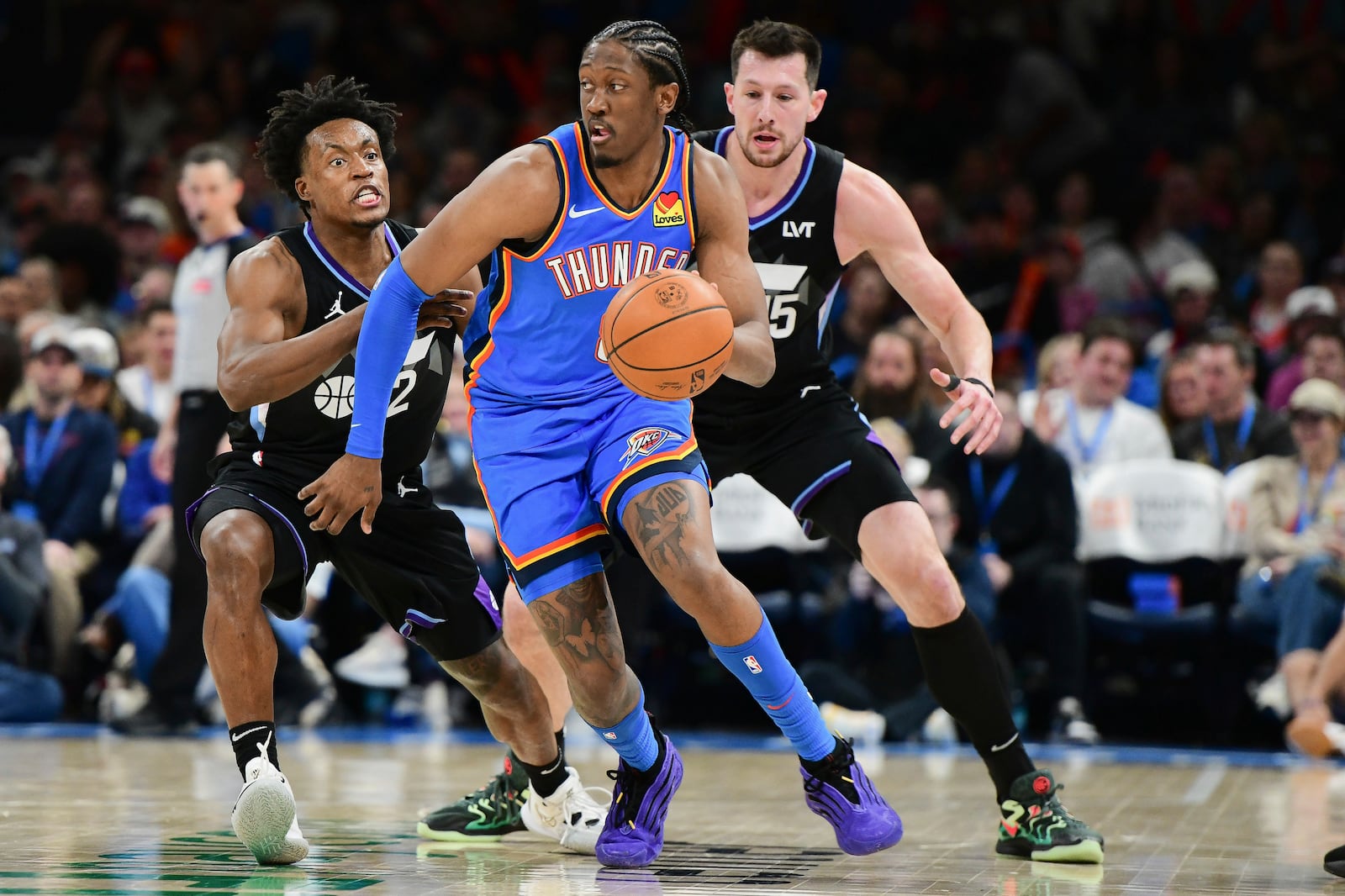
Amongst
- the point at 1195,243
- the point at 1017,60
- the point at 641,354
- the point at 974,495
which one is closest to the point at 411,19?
the point at 1017,60

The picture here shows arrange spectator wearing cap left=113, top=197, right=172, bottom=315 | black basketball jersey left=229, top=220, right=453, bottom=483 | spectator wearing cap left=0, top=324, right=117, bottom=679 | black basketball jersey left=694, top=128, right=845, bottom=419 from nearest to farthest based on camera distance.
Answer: black basketball jersey left=229, top=220, right=453, bottom=483
black basketball jersey left=694, top=128, right=845, bottom=419
spectator wearing cap left=0, top=324, right=117, bottom=679
spectator wearing cap left=113, top=197, right=172, bottom=315

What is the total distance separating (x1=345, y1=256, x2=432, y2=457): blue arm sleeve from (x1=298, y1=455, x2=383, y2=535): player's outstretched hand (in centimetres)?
4

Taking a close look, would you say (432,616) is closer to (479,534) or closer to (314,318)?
(314,318)

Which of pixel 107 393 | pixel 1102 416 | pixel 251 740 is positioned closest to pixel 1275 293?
pixel 1102 416

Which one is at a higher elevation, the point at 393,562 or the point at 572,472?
the point at 572,472

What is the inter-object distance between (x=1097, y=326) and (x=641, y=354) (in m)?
5.98

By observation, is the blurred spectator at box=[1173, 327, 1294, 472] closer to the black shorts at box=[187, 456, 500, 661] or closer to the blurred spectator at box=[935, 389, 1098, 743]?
the blurred spectator at box=[935, 389, 1098, 743]

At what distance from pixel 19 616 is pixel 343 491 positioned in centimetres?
525

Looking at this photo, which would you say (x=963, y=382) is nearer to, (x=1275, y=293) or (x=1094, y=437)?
(x=1094, y=437)

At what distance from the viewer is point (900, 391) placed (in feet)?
30.3

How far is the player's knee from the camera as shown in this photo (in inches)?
180

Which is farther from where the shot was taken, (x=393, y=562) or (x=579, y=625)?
(x=393, y=562)

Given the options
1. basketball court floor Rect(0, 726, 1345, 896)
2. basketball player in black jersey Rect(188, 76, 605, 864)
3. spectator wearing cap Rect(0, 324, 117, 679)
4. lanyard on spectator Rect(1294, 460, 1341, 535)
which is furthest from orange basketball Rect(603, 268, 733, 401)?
spectator wearing cap Rect(0, 324, 117, 679)

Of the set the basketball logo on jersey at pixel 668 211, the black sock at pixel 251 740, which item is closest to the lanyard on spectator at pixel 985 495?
the basketball logo on jersey at pixel 668 211
